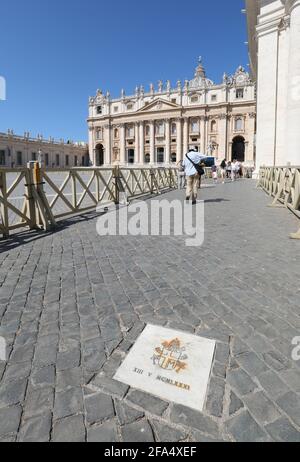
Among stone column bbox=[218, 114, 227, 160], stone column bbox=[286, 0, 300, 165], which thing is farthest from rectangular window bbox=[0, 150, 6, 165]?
stone column bbox=[286, 0, 300, 165]

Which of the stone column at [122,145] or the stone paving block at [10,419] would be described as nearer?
the stone paving block at [10,419]

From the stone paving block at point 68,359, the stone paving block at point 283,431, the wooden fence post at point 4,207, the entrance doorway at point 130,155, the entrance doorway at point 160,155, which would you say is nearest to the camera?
the stone paving block at point 283,431

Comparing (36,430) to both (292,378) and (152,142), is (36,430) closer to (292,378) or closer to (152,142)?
(292,378)

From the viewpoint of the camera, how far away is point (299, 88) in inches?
497

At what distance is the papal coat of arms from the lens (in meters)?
1.93

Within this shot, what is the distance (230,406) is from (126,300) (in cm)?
143

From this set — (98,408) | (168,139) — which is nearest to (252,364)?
(98,408)

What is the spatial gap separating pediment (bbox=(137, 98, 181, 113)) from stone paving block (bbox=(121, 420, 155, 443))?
221 feet

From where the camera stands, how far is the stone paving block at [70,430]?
4.66 ft

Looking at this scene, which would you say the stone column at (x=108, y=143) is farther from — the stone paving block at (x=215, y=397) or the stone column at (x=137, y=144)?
the stone paving block at (x=215, y=397)

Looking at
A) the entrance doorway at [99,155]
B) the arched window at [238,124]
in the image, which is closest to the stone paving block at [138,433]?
the arched window at [238,124]

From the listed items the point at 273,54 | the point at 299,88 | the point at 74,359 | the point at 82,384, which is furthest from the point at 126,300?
the point at 273,54

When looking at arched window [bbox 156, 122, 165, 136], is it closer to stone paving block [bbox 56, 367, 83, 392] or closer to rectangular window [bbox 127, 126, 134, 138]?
rectangular window [bbox 127, 126, 134, 138]
